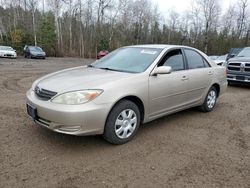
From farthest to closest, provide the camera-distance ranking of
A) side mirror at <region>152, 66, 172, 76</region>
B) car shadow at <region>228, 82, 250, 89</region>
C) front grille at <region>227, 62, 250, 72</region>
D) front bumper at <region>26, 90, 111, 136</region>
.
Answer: car shadow at <region>228, 82, 250, 89</region> → front grille at <region>227, 62, 250, 72</region> → side mirror at <region>152, 66, 172, 76</region> → front bumper at <region>26, 90, 111, 136</region>

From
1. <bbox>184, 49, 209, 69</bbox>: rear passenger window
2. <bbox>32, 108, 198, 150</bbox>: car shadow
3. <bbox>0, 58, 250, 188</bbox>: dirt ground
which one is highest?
<bbox>184, 49, 209, 69</bbox>: rear passenger window

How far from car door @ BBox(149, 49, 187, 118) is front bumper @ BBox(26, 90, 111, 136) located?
102 cm

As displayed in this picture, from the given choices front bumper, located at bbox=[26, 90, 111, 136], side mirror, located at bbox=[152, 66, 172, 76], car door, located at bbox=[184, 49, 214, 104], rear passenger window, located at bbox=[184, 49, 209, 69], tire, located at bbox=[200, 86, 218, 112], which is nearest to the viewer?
front bumper, located at bbox=[26, 90, 111, 136]

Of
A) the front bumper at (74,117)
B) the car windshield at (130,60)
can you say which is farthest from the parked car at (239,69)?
the front bumper at (74,117)

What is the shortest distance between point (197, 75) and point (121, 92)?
220cm

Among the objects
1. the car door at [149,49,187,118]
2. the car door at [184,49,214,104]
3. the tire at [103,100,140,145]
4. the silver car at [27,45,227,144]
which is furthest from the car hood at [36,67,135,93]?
the car door at [184,49,214,104]

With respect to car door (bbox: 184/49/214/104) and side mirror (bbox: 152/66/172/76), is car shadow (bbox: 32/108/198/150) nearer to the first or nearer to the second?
side mirror (bbox: 152/66/172/76)

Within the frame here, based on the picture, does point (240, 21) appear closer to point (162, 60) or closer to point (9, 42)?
point (9, 42)

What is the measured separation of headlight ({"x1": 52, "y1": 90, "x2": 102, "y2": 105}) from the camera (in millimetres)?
3377

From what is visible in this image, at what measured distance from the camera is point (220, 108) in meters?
6.31

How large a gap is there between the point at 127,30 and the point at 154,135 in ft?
149

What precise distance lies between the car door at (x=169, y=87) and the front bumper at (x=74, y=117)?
102cm

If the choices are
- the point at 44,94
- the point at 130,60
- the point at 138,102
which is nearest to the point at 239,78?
A: the point at 130,60

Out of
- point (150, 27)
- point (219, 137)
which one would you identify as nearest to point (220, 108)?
point (219, 137)
